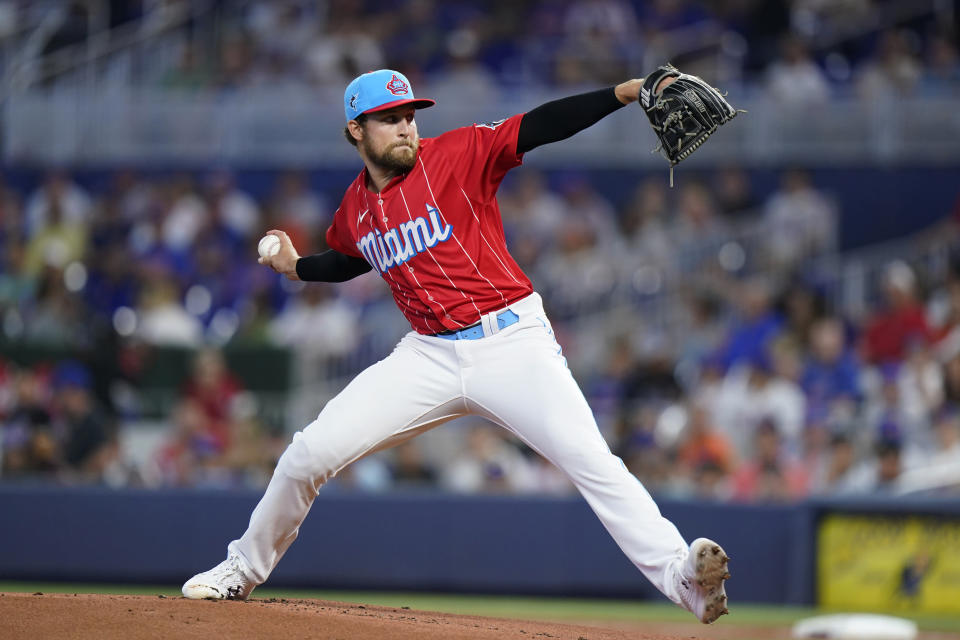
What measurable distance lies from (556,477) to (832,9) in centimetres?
698

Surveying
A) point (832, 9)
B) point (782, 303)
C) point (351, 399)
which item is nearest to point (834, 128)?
point (832, 9)

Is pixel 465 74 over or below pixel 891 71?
over

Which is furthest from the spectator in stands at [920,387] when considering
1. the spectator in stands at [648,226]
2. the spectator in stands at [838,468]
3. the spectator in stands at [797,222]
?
the spectator in stands at [648,226]

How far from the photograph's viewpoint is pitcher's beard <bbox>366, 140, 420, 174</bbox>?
510 cm

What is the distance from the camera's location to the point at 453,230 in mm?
5059

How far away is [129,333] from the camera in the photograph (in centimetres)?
1229

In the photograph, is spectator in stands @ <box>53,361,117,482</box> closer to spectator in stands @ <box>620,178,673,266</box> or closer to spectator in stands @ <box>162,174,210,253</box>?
spectator in stands @ <box>162,174,210,253</box>

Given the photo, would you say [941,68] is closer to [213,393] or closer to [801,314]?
[801,314]

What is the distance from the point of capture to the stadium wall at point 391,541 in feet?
31.7

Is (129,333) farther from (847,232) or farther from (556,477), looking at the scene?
(847,232)

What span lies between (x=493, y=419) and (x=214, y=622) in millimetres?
1236

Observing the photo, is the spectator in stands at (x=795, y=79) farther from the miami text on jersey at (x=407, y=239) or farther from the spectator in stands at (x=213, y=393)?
the miami text on jersey at (x=407, y=239)

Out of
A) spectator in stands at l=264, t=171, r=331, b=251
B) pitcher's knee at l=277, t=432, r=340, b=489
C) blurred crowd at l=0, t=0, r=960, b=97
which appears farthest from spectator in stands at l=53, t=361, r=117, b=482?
pitcher's knee at l=277, t=432, r=340, b=489

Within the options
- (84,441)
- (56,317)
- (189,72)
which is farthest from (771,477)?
(189,72)
